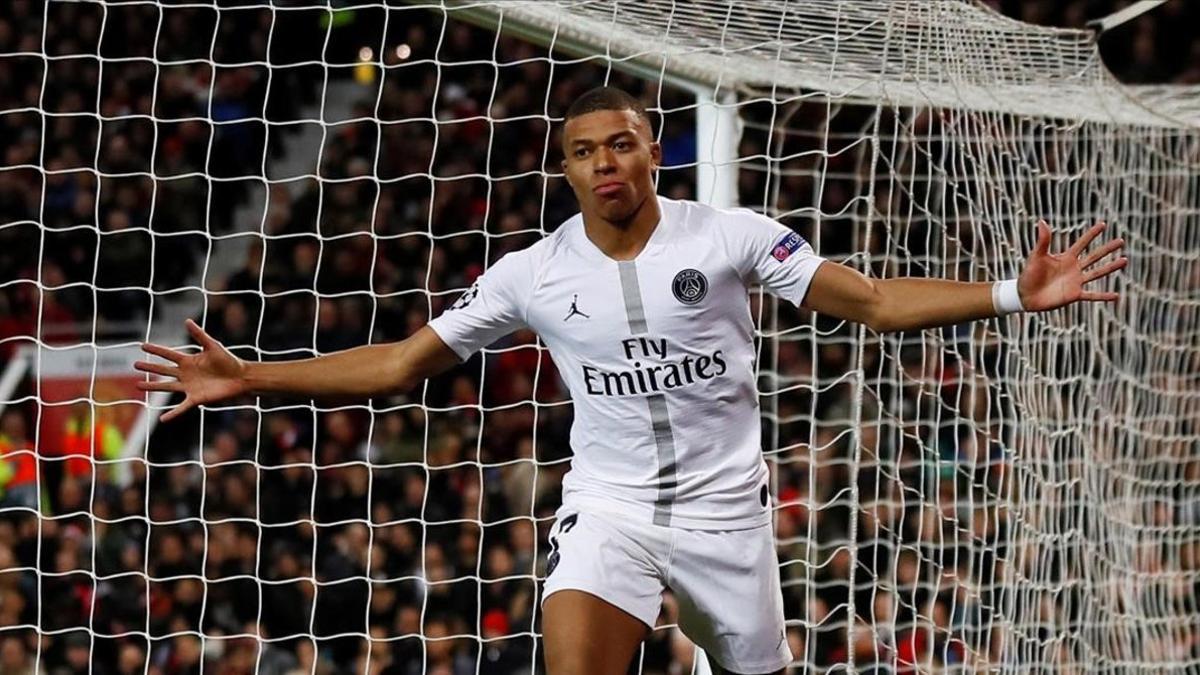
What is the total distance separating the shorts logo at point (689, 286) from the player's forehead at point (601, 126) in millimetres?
344

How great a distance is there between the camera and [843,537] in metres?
9.39

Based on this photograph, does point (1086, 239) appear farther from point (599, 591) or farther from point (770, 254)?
point (599, 591)

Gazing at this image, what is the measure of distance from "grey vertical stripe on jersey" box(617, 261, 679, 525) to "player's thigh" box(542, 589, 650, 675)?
267 mm

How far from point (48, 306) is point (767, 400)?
4.68 m

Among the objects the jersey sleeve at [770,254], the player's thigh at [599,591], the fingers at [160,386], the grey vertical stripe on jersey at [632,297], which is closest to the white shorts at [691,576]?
the player's thigh at [599,591]

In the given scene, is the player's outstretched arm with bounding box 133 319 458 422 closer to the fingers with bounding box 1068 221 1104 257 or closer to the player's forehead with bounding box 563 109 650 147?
the player's forehead with bounding box 563 109 650 147

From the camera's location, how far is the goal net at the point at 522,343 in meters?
6.27

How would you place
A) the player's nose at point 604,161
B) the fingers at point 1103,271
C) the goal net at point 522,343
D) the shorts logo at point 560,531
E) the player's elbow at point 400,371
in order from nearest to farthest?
the fingers at point 1103,271
the player's nose at point 604,161
the shorts logo at point 560,531
the player's elbow at point 400,371
the goal net at point 522,343

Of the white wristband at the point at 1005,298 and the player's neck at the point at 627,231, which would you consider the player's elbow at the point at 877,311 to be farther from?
the player's neck at the point at 627,231

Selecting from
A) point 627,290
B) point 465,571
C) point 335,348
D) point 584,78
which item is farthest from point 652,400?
point 584,78

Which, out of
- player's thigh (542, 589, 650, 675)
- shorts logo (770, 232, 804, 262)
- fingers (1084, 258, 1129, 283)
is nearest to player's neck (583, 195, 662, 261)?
shorts logo (770, 232, 804, 262)

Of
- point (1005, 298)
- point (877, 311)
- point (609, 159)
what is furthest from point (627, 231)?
point (1005, 298)

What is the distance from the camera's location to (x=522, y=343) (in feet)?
34.2

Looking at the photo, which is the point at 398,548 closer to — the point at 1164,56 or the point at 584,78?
the point at 584,78
